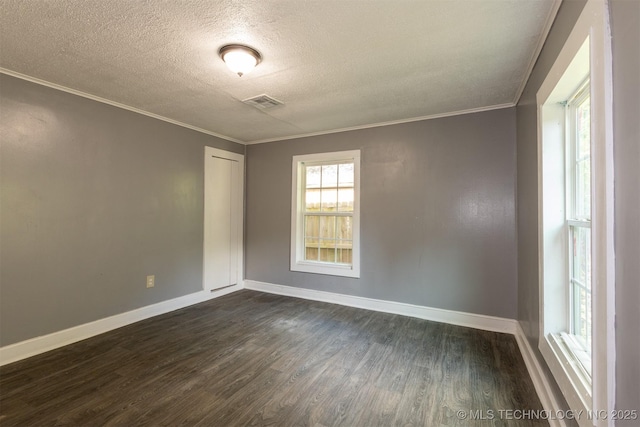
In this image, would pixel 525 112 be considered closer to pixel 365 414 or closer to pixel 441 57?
pixel 441 57

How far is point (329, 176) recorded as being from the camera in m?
4.22

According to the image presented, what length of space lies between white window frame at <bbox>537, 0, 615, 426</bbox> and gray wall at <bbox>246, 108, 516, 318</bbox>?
1.17 meters

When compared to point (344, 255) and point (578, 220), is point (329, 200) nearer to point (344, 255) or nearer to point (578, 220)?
point (344, 255)

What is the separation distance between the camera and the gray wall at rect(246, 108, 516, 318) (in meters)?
3.03

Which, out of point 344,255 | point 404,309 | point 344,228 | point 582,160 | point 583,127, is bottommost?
point 404,309

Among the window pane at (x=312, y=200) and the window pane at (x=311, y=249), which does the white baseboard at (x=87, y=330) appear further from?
the window pane at (x=312, y=200)

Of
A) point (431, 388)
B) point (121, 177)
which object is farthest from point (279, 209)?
point (431, 388)

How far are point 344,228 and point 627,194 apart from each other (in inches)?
127

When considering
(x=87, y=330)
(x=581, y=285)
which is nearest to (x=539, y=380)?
(x=581, y=285)

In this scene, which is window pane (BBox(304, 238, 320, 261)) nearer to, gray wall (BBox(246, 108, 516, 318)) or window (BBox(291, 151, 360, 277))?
window (BBox(291, 151, 360, 277))

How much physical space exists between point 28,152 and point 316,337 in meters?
3.11

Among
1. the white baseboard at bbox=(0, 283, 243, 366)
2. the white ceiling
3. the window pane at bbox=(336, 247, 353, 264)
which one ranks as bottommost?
the white baseboard at bbox=(0, 283, 243, 366)

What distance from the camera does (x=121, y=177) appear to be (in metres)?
3.14

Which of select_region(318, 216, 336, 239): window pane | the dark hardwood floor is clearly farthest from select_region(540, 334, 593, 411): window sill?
select_region(318, 216, 336, 239): window pane
